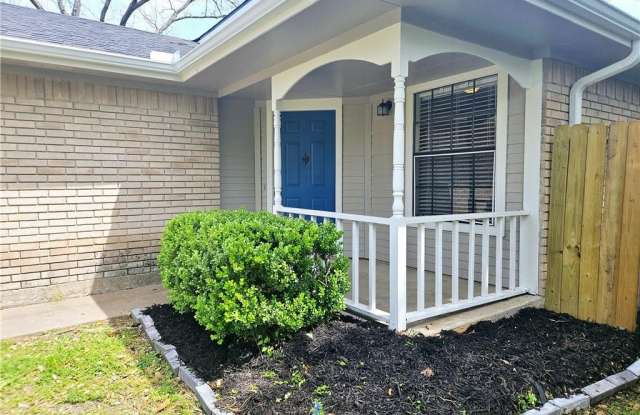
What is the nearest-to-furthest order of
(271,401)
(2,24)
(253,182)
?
(271,401), (2,24), (253,182)

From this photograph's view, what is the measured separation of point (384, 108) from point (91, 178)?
3740 mm

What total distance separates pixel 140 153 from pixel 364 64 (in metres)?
2.97

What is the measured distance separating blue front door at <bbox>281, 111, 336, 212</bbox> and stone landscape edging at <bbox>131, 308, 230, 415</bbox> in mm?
2806

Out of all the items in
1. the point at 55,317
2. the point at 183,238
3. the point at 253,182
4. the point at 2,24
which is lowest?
the point at 55,317

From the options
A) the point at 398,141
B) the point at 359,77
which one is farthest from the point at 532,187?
the point at 359,77

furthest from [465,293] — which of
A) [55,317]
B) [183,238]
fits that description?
[55,317]

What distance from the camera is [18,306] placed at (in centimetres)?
459

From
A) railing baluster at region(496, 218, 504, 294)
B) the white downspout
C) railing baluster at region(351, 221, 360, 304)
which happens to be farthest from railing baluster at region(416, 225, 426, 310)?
the white downspout

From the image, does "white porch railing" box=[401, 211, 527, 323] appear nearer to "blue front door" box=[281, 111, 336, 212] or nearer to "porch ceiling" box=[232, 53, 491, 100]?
"porch ceiling" box=[232, 53, 491, 100]

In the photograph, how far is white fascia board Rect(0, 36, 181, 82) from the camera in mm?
4152

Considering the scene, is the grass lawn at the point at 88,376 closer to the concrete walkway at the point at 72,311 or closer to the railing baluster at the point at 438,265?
the concrete walkway at the point at 72,311

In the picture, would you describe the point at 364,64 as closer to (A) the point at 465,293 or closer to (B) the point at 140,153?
(A) the point at 465,293

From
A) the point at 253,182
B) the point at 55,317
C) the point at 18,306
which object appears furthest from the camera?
the point at 253,182

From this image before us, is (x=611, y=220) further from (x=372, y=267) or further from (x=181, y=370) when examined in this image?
(x=181, y=370)
